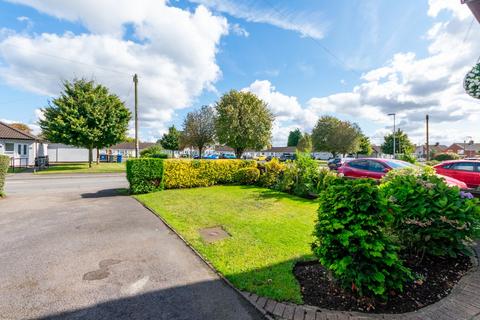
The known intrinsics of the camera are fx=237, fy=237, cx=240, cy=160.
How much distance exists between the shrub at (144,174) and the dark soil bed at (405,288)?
824cm

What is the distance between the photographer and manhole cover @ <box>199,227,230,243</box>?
506 cm

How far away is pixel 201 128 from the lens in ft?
117

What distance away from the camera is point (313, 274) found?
349 cm

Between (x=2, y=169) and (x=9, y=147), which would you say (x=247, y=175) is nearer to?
(x=2, y=169)

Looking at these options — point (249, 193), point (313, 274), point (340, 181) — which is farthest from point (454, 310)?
point (249, 193)

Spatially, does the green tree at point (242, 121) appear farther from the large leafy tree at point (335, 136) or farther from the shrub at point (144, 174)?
the large leafy tree at point (335, 136)

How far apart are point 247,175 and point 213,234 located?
24.9ft

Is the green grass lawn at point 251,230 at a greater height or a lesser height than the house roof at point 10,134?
lesser

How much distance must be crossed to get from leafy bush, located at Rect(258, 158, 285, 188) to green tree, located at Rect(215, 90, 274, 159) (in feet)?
56.2

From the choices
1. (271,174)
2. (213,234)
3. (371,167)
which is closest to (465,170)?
(371,167)

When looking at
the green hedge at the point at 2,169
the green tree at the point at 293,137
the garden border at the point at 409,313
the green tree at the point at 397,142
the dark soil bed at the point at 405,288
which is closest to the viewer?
the garden border at the point at 409,313

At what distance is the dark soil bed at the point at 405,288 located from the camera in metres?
2.73

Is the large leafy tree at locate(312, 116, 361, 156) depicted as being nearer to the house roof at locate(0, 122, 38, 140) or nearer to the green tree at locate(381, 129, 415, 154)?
the green tree at locate(381, 129, 415, 154)

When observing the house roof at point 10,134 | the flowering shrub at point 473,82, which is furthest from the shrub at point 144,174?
the house roof at point 10,134
